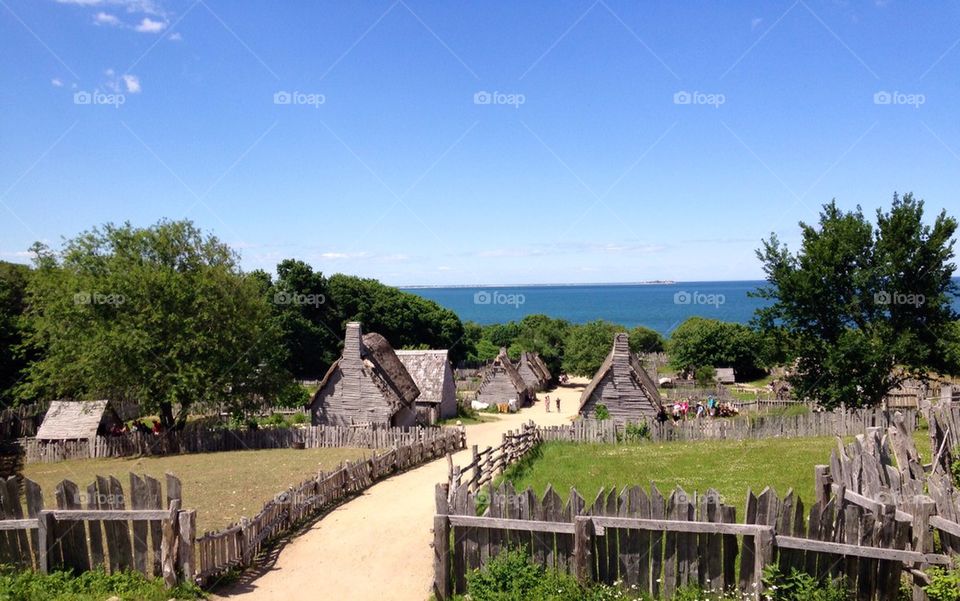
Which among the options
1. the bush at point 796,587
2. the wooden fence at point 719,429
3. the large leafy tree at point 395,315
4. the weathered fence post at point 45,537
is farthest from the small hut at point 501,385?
the bush at point 796,587

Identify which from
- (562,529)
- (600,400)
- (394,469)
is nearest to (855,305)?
(600,400)

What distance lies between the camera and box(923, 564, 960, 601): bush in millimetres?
8180

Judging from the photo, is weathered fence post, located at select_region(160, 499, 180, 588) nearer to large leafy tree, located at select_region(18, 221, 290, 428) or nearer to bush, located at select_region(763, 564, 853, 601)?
bush, located at select_region(763, 564, 853, 601)

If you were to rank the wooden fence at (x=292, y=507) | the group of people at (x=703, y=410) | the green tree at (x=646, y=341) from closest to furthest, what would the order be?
the wooden fence at (x=292, y=507) < the group of people at (x=703, y=410) < the green tree at (x=646, y=341)

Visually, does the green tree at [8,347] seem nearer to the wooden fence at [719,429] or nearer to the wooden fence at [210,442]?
the wooden fence at [210,442]

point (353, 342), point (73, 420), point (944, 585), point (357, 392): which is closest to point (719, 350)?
point (357, 392)

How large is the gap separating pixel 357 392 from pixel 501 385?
63.1ft

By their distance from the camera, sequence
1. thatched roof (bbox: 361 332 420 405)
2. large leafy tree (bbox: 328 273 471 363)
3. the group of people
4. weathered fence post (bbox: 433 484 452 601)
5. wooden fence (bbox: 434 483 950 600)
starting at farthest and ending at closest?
large leafy tree (bbox: 328 273 471 363), the group of people, thatched roof (bbox: 361 332 420 405), weathered fence post (bbox: 433 484 452 601), wooden fence (bbox: 434 483 950 600)

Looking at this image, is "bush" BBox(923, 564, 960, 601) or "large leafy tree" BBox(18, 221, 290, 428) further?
"large leafy tree" BBox(18, 221, 290, 428)

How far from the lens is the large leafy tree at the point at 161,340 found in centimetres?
2858

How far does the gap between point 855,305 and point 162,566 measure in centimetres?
2716

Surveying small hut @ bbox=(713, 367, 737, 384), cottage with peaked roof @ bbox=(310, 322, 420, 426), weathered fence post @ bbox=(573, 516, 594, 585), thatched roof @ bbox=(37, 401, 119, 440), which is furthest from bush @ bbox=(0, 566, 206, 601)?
small hut @ bbox=(713, 367, 737, 384)

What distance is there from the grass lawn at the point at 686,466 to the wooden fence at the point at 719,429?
0.56 m

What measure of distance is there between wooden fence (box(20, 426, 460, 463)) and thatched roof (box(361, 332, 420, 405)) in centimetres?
409
